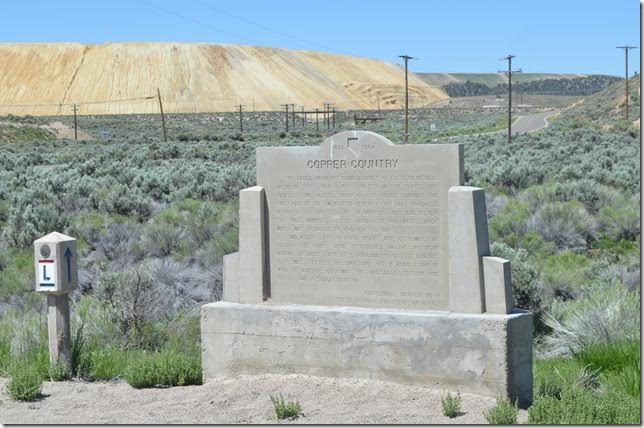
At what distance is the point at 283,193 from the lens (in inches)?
348

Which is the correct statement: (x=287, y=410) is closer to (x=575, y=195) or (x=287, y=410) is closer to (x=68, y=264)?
(x=68, y=264)

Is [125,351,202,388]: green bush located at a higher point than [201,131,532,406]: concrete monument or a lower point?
lower

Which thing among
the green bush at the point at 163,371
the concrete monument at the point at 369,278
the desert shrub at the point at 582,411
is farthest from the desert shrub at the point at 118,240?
the desert shrub at the point at 582,411

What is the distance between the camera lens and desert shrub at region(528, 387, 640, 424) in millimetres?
6164

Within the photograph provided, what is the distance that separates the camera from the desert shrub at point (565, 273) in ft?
41.3

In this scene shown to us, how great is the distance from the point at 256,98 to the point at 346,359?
13850 centimetres

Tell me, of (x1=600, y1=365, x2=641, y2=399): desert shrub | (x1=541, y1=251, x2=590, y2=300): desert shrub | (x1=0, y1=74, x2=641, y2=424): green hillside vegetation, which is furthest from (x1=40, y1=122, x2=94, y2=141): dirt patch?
(x1=600, y1=365, x2=641, y2=399): desert shrub

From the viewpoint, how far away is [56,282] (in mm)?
8523

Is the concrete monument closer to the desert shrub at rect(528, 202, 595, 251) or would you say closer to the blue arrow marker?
the blue arrow marker

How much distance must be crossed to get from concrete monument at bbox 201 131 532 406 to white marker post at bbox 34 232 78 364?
46.8 inches

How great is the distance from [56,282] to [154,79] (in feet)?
463

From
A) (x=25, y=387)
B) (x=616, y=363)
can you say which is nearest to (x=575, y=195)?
(x=616, y=363)

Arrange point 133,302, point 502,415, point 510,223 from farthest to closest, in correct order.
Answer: point 510,223 < point 133,302 < point 502,415

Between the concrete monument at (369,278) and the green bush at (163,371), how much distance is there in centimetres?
16
